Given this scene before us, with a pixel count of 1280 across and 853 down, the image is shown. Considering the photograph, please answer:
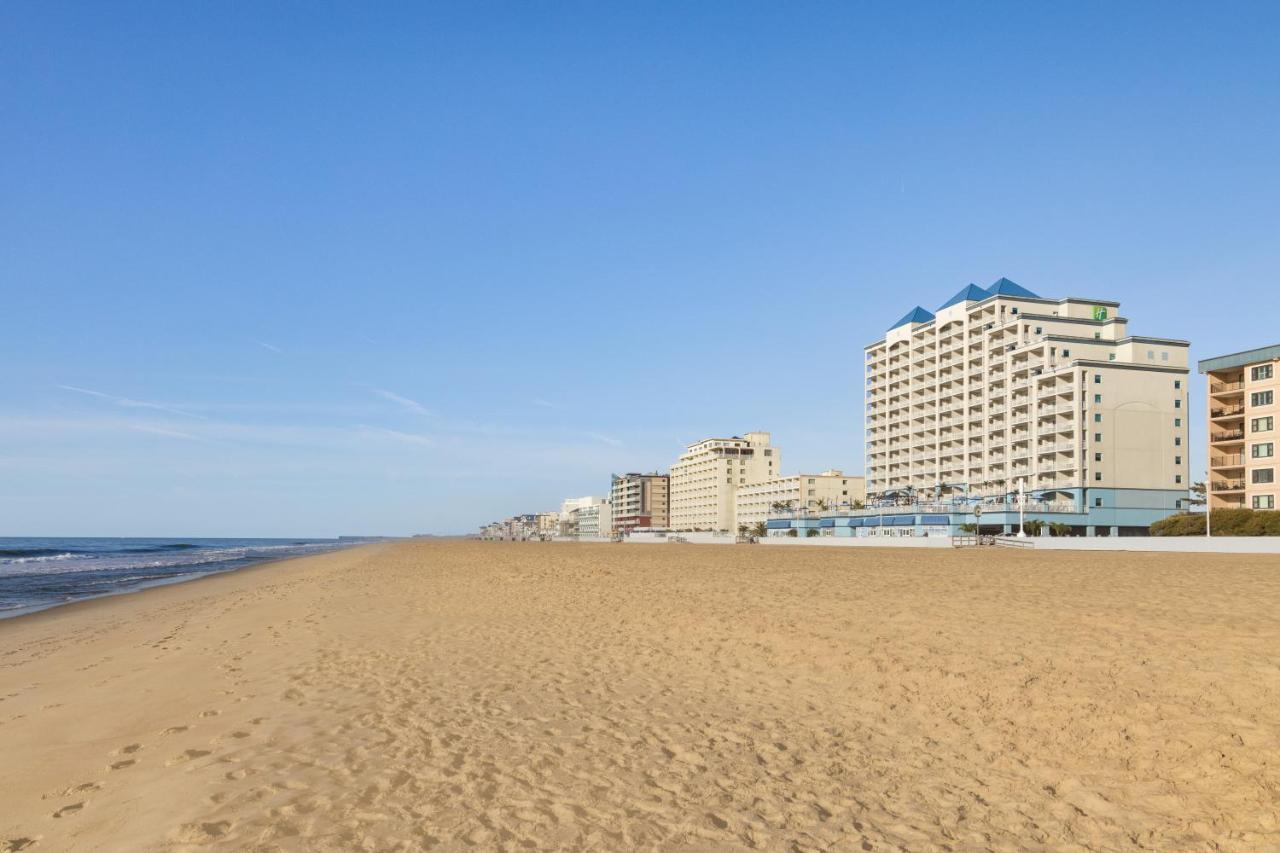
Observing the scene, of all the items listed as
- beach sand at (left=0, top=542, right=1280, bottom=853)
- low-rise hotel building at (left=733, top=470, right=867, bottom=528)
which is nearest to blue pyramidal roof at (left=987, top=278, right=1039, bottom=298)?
low-rise hotel building at (left=733, top=470, right=867, bottom=528)

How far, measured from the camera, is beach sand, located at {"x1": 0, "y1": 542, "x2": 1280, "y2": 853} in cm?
568

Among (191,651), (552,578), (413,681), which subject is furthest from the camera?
(552,578)

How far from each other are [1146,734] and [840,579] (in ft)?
55.5

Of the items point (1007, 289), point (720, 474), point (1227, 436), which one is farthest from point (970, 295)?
point (720, 474)

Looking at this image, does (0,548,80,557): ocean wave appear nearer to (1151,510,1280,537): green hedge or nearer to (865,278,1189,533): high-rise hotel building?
(865,278,1189,533): high-rise hotel building

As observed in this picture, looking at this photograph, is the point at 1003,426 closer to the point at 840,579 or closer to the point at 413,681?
the point at 840,579

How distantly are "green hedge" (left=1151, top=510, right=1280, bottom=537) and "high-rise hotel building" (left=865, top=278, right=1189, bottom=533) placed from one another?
21835 millimetres

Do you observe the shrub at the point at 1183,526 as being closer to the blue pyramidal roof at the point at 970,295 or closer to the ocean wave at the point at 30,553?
the blue pyramidal roof at the point at 970,295

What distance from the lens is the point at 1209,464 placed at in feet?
209

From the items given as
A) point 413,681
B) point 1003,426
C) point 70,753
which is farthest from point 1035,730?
point 1003,426

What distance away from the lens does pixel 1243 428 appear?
204 ft

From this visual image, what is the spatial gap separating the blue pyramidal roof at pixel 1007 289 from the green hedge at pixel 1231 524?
45.6m

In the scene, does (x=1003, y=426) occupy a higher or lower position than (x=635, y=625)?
higher

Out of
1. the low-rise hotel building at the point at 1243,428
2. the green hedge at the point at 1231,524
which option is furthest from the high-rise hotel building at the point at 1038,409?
the green hedge at the point at 1231,524
